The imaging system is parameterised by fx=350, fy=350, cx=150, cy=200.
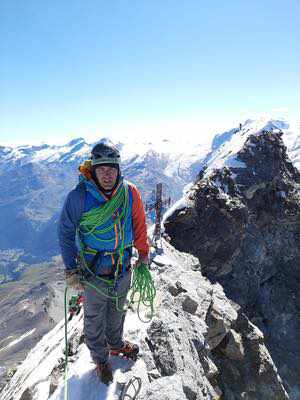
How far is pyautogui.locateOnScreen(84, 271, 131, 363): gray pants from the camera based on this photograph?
8.12m

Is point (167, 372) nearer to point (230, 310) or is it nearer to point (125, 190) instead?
point (125, 190)

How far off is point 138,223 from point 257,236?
4128cm

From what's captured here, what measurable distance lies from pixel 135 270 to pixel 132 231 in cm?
137

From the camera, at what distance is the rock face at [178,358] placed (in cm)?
862

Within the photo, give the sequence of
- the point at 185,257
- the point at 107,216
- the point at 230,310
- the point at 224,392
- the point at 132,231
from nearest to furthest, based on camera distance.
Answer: the point at 107,216 → the point at 132,231 → the point at 224,392 → the point at 230,310 → the point at 185,257

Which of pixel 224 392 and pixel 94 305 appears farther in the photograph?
pixel 224 392

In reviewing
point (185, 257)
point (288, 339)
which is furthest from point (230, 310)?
point (288, 339)

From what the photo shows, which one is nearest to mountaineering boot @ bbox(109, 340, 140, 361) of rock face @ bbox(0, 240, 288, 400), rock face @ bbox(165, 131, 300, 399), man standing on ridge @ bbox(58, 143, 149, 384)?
rock face @ bbox(0, 240, 288, 400)

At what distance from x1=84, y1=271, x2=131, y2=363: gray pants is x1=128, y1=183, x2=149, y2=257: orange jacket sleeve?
0.75 meters

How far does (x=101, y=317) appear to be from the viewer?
324 inches

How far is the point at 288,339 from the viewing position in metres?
40.1

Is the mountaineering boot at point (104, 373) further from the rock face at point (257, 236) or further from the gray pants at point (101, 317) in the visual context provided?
the rock face at point (257, 236)

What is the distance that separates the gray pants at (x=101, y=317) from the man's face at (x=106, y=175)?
Answer: 7.41 feet

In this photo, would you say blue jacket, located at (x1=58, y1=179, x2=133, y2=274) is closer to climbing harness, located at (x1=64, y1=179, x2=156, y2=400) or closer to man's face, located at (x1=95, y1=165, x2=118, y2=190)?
climbing harness, located at (x1=64, y1=179, x2=156, y2=400)
